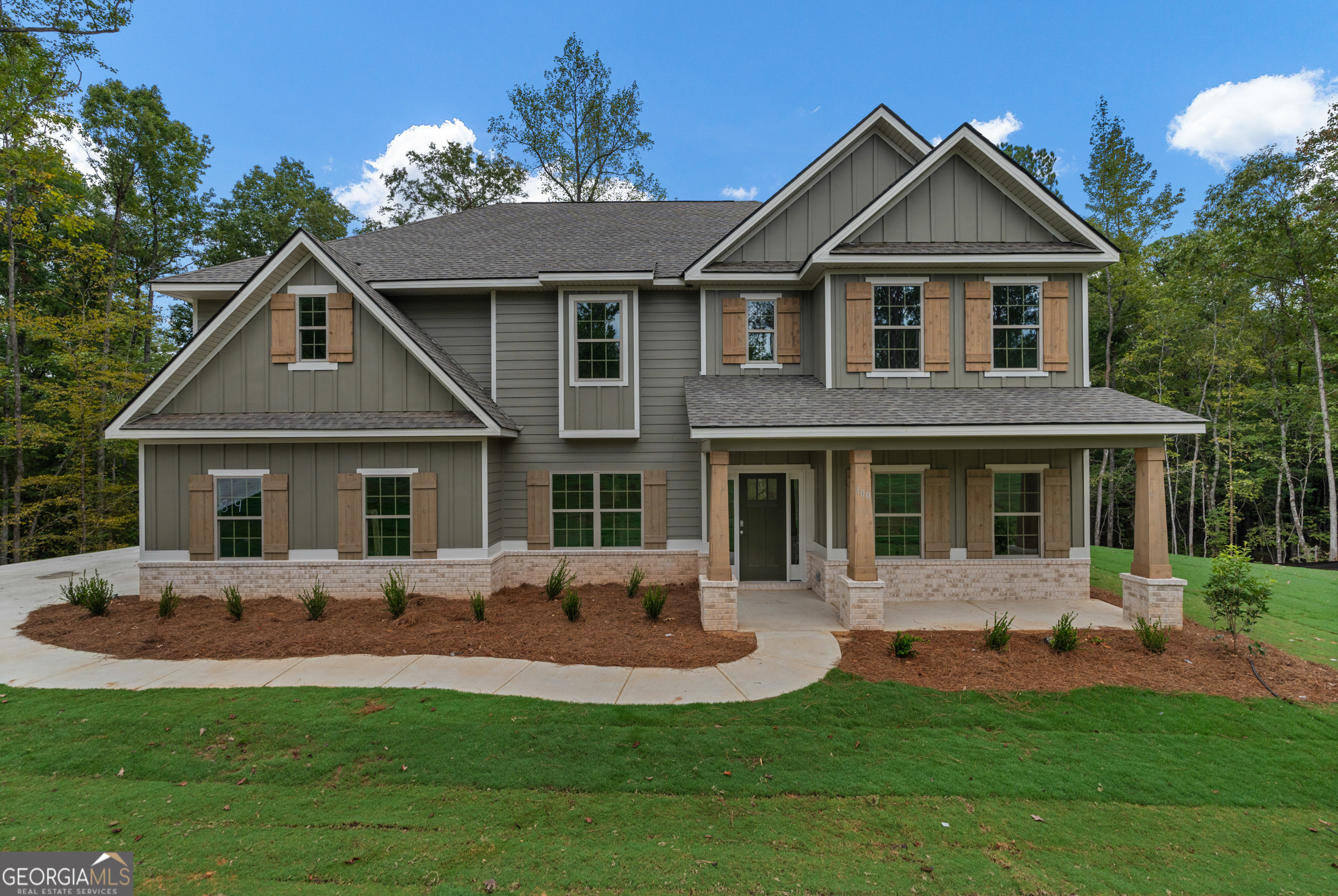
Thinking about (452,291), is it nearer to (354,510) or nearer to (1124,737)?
(354,510)

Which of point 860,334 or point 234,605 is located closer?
point 234,605

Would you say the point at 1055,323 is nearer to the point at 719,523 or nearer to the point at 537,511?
the point at 719,523

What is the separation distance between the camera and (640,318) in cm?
1148

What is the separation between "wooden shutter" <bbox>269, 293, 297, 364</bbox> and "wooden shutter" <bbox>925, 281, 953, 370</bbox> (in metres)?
11.9

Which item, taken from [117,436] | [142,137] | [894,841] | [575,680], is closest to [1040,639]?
[894,841]

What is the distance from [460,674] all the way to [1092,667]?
8279mm

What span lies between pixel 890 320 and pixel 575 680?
27.4 feet

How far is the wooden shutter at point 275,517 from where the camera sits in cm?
1027

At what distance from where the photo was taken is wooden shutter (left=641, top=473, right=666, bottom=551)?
37.3ft

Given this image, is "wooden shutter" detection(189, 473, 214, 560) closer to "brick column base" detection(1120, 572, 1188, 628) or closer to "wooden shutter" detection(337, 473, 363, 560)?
"wooden shutter" detection(337, 473, 363, 560)

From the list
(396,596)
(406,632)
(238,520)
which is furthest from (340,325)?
(406,632)

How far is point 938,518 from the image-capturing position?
1034 cm

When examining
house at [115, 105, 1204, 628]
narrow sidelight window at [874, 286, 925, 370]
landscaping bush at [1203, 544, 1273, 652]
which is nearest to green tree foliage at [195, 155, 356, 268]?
house at [115, 105, 1204, 628]

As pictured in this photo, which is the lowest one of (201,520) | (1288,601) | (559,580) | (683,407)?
(1288,601)
